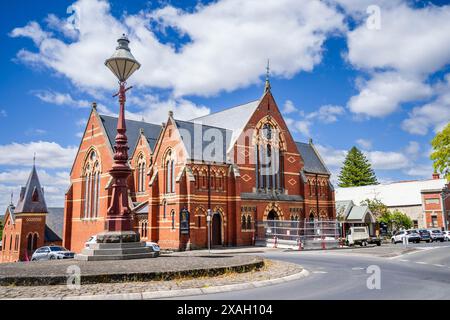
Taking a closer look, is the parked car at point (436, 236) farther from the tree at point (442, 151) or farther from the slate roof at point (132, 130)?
the slate roof at point (132, 130)

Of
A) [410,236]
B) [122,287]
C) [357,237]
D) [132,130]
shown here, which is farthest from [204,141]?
[122,287]

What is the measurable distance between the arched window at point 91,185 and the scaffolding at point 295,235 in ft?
62.1

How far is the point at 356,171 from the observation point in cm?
9125

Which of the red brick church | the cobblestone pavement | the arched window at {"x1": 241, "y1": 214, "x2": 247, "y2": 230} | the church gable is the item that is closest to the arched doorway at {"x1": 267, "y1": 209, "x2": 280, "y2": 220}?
the red brick church

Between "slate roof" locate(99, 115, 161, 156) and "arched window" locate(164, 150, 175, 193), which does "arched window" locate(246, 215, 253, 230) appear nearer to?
"arched window" locate(164, 150, 175, 193)

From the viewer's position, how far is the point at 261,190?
42.1 meters

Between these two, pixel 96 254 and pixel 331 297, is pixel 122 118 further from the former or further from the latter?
pixel 331 297

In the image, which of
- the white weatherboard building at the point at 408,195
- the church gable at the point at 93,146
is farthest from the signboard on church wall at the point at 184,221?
the white weatherboard building at the point at 408,195

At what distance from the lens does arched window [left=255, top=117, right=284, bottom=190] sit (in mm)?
42531

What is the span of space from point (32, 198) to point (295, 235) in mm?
→ 34398

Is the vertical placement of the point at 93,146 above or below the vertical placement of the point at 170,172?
above

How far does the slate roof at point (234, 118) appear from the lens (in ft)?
138

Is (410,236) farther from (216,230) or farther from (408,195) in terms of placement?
(408,195)
